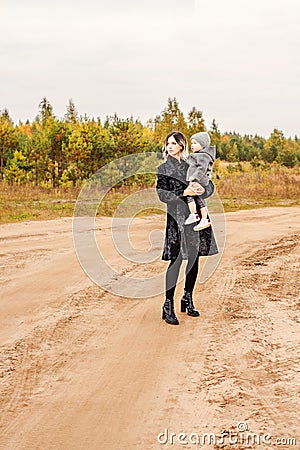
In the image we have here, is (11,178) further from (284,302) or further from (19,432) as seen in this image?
(19,432)

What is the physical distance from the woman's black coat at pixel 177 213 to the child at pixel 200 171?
2.9 inches

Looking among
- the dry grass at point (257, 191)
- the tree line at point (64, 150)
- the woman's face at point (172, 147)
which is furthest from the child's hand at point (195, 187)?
the tree line at point (64, 150)

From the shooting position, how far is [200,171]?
5.43m

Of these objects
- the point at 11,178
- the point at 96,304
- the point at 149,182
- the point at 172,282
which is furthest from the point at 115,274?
the point at 11,178

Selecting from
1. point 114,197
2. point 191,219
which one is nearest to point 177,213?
point 191,219

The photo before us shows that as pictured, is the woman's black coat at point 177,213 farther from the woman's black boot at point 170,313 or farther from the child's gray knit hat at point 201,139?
the woman's black boot at point 170,313

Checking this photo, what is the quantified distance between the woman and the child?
2.9 inches

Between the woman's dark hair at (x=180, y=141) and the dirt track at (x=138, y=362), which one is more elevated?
the woman's dark hair at (x=180, y=141)

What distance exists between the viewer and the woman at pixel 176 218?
5.52 metres

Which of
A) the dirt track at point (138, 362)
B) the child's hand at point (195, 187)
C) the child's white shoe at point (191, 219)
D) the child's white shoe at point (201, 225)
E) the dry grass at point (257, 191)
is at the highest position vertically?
the child's hand at point (195, 187)

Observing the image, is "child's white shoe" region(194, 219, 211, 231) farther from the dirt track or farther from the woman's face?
the dirt track

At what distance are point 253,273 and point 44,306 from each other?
10.9ft

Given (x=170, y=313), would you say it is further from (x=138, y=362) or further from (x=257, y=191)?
(x=257, y=191)

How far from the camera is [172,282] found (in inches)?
222
